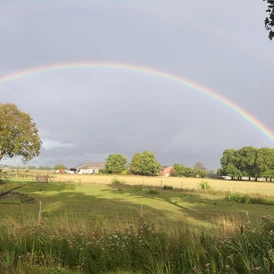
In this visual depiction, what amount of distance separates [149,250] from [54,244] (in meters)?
2.25

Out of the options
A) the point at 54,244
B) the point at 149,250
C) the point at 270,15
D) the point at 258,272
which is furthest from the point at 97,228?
the point at 270,15

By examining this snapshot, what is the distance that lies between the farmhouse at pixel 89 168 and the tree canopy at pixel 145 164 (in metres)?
42.6

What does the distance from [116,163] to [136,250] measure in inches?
5601

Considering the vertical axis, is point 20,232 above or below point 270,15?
below

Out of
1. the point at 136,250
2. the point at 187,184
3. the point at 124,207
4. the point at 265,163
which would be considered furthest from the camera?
the point at 265,163

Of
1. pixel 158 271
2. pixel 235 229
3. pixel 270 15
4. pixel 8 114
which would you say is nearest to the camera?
pixel 158 271

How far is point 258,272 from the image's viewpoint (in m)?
5.35

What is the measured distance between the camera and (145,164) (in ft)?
465

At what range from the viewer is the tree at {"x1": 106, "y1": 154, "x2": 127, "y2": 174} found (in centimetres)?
14812

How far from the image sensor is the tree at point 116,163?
486 feet

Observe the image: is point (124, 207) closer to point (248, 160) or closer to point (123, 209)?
point (123, 209)

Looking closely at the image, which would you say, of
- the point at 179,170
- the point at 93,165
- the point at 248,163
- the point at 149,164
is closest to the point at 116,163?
the point at 149,164

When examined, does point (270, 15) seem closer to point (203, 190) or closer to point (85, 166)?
point (203, 190)

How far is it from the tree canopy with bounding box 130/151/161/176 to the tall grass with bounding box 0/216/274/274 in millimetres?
133598
